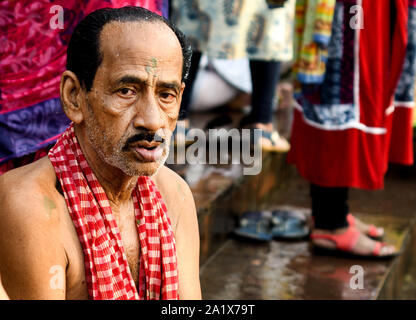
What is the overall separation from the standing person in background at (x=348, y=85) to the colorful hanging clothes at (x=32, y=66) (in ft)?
3.88

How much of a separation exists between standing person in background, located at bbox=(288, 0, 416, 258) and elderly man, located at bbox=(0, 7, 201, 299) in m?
1.69

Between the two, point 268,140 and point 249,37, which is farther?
point 268,140

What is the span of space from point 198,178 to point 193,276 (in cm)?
213

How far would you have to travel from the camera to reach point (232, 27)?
14.6 feet

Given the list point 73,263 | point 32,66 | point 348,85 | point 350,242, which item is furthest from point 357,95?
point 73,263

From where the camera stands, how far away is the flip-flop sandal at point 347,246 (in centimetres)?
393

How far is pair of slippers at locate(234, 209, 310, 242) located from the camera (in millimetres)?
4184

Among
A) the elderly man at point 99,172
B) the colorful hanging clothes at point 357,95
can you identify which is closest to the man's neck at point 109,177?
the elderly man at point 99,172

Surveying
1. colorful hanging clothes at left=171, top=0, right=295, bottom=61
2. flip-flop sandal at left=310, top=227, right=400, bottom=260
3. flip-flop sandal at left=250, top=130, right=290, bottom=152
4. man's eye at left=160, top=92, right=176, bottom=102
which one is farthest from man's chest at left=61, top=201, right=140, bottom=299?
flip-flop sandal at left=250, top=130, right=290, bottom=152

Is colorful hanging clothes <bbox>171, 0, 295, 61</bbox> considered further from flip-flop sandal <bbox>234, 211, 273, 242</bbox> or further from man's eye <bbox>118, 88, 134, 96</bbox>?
man's eye <bbox>118, 88, 134, 96</bbox>

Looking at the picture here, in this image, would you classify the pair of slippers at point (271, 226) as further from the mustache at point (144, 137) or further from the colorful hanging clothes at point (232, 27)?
the mustache at point (144, 137)

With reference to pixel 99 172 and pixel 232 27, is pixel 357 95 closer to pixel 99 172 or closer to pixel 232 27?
pixel 232 27

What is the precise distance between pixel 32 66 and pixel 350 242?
85.4 inches
